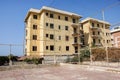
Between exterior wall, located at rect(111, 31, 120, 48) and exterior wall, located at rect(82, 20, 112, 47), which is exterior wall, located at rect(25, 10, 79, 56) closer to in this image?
exterior wall, located at rect(82, 20, 112, 47)

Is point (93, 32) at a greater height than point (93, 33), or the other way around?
point (93, 32)

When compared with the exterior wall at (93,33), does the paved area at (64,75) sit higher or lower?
lower

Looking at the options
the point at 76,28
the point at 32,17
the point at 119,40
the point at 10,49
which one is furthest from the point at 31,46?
the point at 119,40

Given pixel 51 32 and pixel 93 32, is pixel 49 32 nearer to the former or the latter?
pixel 51 32

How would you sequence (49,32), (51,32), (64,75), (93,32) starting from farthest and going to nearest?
(93,32), (51,32), (49,32), (64,75)

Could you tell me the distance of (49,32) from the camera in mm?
28469

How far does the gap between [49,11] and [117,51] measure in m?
15.4

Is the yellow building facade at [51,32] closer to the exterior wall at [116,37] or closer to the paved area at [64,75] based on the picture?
the exterior wall at [116,37]

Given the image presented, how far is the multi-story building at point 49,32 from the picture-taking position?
91.2 feet

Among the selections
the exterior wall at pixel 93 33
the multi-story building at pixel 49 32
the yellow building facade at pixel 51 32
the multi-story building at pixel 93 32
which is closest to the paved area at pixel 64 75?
the yellow building facade at pixel 51 32

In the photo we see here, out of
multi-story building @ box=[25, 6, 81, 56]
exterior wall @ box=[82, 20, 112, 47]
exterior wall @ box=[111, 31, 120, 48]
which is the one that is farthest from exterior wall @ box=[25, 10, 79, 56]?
exterior wall @ box=[111, 31, 120, 48]

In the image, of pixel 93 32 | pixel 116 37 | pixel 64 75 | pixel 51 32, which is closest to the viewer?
pixel 64 75

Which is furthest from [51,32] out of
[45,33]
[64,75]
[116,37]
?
[64,75]

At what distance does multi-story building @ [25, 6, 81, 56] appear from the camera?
27792mm
